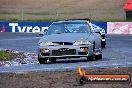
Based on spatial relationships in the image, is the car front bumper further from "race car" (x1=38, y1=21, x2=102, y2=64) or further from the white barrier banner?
the white barrier banner

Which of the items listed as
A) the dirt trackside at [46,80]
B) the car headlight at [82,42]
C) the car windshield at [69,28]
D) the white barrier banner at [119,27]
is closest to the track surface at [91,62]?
the car headlight at [82,42]

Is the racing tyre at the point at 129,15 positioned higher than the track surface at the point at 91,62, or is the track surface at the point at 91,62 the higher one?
the racing tyre at the point at 129,15

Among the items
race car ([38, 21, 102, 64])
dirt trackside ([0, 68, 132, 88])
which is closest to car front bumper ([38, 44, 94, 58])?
race car ([38, 21, 102, 64])

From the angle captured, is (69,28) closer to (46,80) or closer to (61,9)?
(46,80)

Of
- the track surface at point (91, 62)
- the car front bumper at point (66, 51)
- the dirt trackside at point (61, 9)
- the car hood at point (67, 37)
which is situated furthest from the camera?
the dirt trackside at point (61, 9)

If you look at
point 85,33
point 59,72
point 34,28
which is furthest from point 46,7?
point 59,72

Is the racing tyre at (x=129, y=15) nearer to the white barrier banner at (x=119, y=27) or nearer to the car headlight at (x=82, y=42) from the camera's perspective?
the white barrier banner at (x=119, y=27)

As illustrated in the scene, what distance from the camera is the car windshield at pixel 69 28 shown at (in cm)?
1891

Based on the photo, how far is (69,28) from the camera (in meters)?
19.1

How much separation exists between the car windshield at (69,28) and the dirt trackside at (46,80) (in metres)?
4.53

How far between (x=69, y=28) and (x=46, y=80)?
707cm

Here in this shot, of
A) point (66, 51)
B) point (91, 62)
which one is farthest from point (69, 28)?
point (91, 62)

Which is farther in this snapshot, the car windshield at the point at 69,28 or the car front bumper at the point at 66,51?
the car windshield at the point at 69,28

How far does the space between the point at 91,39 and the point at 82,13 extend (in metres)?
44.9
